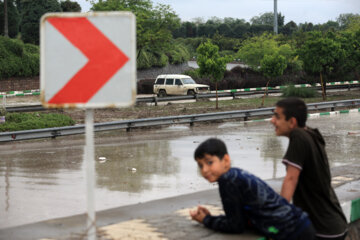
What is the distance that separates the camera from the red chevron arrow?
14.0 ft

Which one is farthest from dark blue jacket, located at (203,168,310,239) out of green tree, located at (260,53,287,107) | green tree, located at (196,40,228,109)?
green tree, located at (260,53,287,107)

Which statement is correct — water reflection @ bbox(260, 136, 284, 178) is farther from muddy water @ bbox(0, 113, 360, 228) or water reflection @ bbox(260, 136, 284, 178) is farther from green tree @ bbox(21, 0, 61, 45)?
green tree @ bbox(21, 0, 61, 45)

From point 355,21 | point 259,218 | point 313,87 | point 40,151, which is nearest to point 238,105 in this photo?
point 313,87

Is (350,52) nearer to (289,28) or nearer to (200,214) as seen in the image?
(200,214)

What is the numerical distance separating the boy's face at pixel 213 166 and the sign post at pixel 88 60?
0.96m

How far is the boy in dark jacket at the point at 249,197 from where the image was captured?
484 cm

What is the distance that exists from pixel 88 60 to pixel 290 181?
1975 millimetres

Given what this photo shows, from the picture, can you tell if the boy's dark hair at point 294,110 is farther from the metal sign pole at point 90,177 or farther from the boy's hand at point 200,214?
the metal sign pole at point 90,177

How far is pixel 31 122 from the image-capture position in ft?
70.5

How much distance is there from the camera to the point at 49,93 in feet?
14.0

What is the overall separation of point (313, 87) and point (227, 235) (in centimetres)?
3844

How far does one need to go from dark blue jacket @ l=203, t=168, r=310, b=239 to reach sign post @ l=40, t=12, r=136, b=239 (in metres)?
1.16

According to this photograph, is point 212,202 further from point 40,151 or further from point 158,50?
point 158,50

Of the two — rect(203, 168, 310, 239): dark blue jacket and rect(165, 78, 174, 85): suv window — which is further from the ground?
rect(165, 78, 174, 85): suv window
